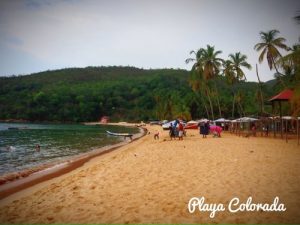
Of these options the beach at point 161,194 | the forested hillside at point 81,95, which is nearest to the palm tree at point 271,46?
the beach at point 161,194

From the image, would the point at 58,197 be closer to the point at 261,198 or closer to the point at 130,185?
the point at 130,185

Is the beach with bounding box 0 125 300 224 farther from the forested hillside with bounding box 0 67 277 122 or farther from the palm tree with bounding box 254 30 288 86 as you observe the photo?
the forested hillside with bounding box 0 67 277 122

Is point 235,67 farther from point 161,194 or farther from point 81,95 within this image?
point 81,95

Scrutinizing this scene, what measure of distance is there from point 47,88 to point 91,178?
12026 centimetres

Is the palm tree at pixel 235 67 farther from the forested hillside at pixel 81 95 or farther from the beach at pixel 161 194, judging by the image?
the forested hillside at pixel 81 95

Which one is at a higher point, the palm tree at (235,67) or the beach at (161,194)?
the palm tree at (235,67)

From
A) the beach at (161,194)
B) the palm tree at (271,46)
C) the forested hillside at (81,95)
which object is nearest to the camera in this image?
the beach at (161,194)

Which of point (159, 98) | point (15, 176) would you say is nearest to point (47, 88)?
point (159, 98)

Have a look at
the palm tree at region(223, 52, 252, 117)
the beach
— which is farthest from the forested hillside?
the beach

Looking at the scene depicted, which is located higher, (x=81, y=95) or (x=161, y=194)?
(x=81, y=95)

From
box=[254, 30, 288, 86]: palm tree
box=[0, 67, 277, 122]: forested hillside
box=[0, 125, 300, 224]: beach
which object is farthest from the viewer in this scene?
box=[0, 67, 277, 122]: forested hillside

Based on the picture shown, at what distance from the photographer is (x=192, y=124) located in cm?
4803

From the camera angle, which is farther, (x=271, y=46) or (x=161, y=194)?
(x=271, y=46)

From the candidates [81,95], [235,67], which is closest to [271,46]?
[235,67]
